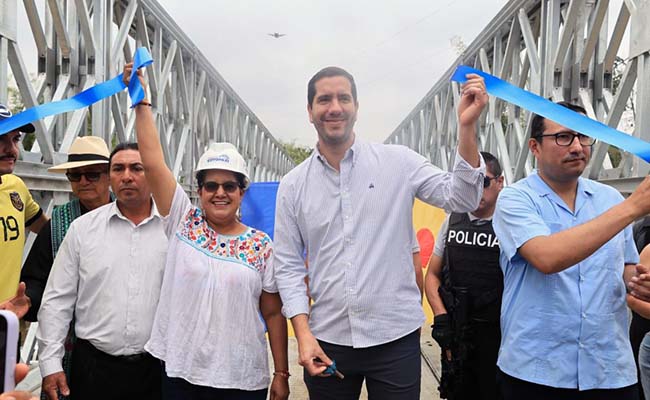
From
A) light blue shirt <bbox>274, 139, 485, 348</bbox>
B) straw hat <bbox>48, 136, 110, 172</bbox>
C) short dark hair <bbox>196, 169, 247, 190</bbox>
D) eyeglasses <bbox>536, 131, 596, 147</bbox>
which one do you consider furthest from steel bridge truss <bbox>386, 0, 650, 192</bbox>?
straw hat <bbox>48, 136, 110, 172</bbox>

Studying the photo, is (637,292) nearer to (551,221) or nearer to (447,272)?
(551,221)

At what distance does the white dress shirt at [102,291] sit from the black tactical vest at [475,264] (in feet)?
4.96

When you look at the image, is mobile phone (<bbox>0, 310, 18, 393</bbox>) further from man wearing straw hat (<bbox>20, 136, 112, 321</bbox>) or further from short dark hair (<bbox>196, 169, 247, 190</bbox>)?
man wearing straw hat (<bbox>20, 136, 112, 321</bbox>)

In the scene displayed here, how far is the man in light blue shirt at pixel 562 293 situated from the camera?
6.42 feet

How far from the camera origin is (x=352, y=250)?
7.30 feet

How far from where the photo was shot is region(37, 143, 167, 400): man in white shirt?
7.66 feet

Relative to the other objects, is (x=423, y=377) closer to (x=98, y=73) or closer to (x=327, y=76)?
(x=327, y=76)

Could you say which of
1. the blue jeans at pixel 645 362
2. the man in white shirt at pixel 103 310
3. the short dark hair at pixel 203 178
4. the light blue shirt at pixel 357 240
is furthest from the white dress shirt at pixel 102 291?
the blue jeans at pixel 645 362

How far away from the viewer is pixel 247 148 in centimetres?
1276

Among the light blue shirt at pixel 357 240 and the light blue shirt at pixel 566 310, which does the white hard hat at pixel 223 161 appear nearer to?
the light blue shirt at pixel 357 240

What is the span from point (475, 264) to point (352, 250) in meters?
0.95

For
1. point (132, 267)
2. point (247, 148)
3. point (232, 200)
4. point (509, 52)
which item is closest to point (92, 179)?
point (132, 267)

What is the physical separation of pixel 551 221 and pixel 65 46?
3747mm

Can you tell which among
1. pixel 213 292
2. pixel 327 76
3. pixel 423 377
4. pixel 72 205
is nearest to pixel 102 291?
pixel 213 292
